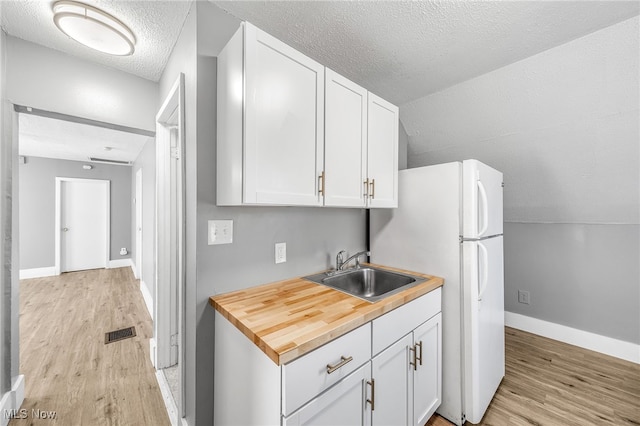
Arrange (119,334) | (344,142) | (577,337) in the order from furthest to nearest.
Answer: (119,334)
(577,337)
(344,142)

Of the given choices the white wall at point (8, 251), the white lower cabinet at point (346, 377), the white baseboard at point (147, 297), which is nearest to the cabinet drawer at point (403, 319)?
the white lower cabinet at point (346, 377)

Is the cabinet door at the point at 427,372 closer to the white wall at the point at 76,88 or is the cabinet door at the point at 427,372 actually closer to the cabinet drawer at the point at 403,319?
the cabinet drawer at the point at 403,319

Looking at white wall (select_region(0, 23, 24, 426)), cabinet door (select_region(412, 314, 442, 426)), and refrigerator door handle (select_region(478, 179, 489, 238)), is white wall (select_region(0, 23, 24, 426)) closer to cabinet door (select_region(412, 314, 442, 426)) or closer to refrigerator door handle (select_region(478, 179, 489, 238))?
cabinet door (select_region(412, 314, 442, 426))

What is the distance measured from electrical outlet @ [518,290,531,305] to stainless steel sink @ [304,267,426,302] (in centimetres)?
205

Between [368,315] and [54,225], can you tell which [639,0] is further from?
[54,225]

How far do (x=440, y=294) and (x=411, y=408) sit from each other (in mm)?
687

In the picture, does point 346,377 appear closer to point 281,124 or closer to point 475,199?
point 281,124

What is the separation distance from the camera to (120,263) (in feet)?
18.8

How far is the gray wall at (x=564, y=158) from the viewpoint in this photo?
69.9 inches

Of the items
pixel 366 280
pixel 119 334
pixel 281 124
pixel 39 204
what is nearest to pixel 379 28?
pixel 281 124

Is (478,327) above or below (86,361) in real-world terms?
above

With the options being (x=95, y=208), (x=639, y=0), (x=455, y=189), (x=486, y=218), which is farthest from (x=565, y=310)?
(x=95, y=208)

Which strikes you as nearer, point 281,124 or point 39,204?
point 281,124

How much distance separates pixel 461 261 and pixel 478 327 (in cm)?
43
